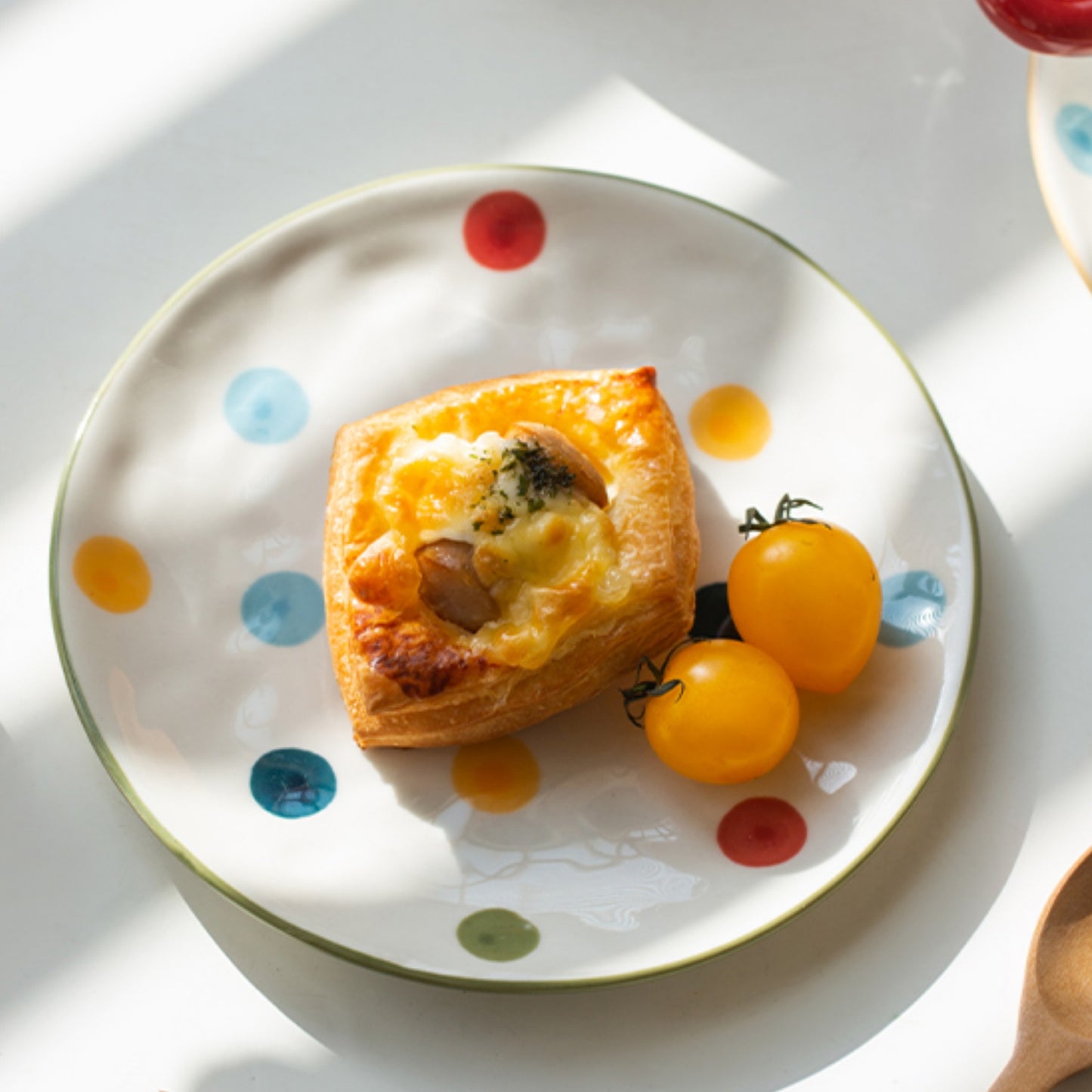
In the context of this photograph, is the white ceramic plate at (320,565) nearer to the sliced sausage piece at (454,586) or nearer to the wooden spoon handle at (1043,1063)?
the sliced sausage piece at (454,586)

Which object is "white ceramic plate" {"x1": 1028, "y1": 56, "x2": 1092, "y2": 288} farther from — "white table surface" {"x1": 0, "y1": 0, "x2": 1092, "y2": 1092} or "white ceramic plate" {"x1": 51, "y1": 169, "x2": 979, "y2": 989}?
"white ceramic plate" {"x1": 51, "y1": 169, "x2": 979, "y2": 989}

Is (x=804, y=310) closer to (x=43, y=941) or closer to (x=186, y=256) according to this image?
(x=186, y=256)

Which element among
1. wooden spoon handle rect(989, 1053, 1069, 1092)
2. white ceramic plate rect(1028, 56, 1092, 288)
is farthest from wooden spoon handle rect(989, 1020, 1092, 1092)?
white ceramic plate rect(1028, 56, 1092, 288)

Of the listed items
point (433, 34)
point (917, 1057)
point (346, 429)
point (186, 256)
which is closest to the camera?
point (917, 1057)

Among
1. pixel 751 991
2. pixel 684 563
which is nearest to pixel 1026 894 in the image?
pixel 751 991

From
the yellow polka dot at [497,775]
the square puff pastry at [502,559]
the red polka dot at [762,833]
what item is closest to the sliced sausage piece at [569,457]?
the square puff pastry at [502,559]

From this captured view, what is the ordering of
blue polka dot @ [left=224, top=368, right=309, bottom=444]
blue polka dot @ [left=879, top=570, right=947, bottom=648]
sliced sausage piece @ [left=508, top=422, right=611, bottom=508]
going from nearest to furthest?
sliced sausage piece @ [left=508, top=422, right=611, bottom=508] < blue polka dot @ [left=879, top=570, right=947, bottom=648] < blue polka dot @ [left=224, top=368, right=309, bottom=444]
